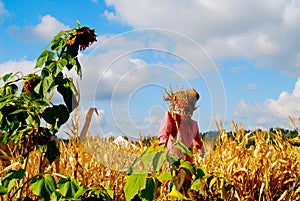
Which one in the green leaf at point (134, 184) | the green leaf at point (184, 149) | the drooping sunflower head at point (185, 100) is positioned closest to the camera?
the green leaf at point (134, 184)

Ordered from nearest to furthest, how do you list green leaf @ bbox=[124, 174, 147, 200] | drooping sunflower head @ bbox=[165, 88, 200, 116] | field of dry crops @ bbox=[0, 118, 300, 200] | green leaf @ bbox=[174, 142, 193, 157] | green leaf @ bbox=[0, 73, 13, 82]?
green leaf @ bbox=[124, 174, 147, 200] < green leaf @ bbox=[174, 142, 193, 157] < drooping sunflower head @ bbox=[165, 88, 200, 116] < green leaf @ bbox=[0, 73, 13, 82] < field of dry crops @ bbox=[0, 118, 300, 200]

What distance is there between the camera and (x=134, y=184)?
60.2 inches

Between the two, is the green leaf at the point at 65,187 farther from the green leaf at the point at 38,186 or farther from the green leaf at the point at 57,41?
the green leaf at the point at 57,41

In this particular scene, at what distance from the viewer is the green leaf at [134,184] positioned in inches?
59.2

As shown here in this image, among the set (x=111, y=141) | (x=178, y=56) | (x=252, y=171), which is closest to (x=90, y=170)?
(x=111, y=141)

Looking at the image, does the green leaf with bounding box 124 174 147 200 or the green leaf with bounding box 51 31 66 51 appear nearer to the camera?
the green leaf with bounding box 124 174 147 200

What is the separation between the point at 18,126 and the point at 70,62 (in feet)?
1.19

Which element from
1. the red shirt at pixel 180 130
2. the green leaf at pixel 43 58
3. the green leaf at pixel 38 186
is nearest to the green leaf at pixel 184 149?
the red shirt at pixel 180 130

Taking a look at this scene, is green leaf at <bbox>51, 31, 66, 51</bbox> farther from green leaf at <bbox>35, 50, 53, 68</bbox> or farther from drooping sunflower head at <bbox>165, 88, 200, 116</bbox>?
drooping sunflower head at <bbox>165, 88, 200, 116</bbox>

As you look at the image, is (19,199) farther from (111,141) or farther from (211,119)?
(211,119)

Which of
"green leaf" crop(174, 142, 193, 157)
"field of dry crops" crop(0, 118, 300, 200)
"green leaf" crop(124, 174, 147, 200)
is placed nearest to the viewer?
"green leaf" crop(124, 174, 147, 200)

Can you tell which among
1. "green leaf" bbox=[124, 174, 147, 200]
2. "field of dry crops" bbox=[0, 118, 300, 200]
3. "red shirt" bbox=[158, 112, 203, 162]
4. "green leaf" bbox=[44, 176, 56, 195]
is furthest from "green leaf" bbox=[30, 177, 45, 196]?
"field of dry crops" bbox=[0, 118, 300, 200]

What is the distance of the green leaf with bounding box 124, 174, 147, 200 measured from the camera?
1.50 metres

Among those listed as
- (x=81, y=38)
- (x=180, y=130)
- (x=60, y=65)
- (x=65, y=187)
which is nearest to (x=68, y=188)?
(x=65, y=187)
